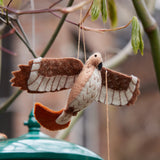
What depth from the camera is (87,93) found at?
2.35ft

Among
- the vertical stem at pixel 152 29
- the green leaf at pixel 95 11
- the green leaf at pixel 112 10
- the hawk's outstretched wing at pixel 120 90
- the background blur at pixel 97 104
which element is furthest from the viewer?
the background blur at pixel 97 104

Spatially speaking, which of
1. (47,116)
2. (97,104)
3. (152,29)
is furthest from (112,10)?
(97,104)

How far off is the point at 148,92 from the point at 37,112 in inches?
126

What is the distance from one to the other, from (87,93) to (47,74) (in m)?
0.09

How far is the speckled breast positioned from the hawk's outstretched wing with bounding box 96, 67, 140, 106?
3.3 inches

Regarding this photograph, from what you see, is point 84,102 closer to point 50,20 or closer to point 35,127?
point 35,127

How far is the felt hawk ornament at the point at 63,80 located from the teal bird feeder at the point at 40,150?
4cm

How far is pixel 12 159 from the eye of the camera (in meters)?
0.81

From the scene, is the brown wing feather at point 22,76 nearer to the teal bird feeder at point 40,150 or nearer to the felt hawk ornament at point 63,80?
the felt hawk ornament at point 63,80

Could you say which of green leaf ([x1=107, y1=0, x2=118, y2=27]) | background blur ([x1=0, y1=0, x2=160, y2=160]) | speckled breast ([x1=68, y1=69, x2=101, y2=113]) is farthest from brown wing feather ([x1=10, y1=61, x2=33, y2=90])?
background blur ([x1=0, y1=0, x2=160, y2=160])

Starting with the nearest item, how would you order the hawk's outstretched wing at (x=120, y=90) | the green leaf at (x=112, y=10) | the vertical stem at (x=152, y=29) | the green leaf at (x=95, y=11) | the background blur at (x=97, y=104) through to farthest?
the green leaf at (x=95, y=11)
the hawk's outstretched wing at (x=120, y=90)
the vertical stem at (x=152, y=29)
the green leaf at (x=112, y=10)
the background blur at (x=97, y=104)

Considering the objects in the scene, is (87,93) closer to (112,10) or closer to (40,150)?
(40,150)

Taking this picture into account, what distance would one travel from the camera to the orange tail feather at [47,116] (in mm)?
792

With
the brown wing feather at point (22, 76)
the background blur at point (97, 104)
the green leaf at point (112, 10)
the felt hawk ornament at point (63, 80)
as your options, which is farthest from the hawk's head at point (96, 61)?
the background blur at point (97, 104)
